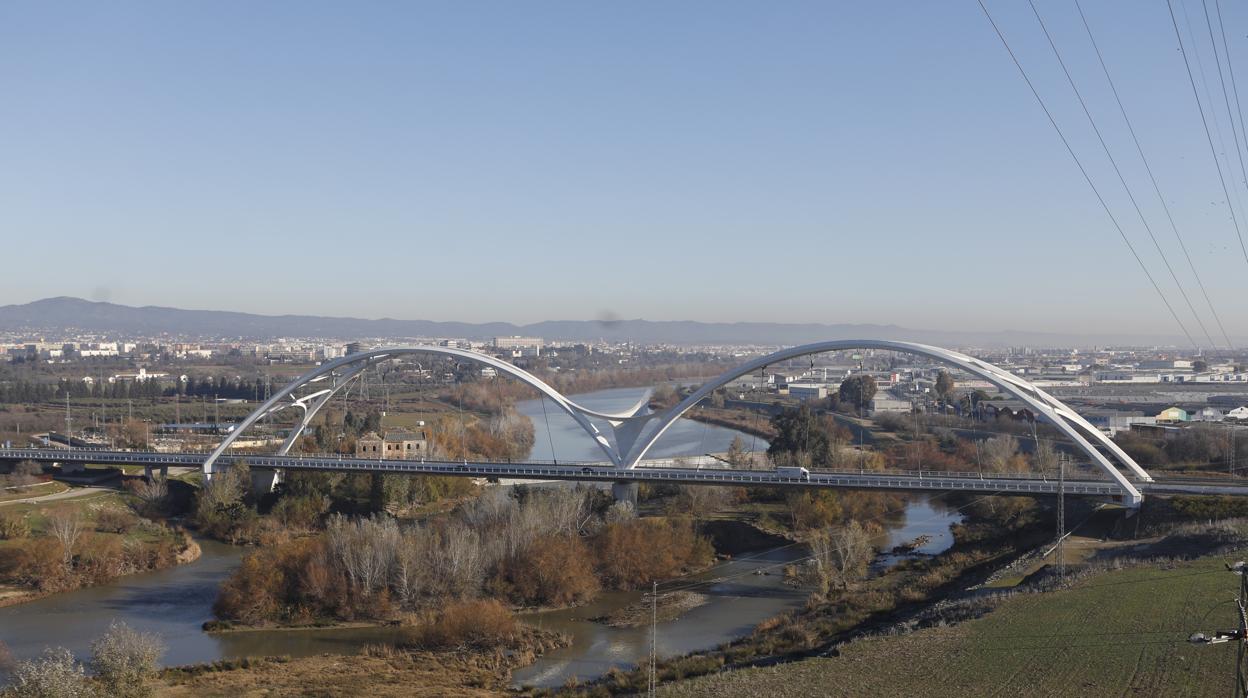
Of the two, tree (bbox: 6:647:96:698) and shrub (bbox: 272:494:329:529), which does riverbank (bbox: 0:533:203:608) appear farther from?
tree (bbox: 6:647:96:698)

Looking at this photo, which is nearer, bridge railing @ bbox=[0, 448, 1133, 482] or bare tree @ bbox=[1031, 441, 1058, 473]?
bridge railing @ bbox=[0, 448, 1133, 482]

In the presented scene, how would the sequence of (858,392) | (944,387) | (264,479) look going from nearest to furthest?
1. (264,479)
2. (858,392)
3. (944,387)

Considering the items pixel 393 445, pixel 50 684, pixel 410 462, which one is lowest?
pixel 50 684

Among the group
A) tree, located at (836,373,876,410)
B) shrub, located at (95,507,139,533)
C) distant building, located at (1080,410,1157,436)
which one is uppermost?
tree, located at (836,373,876,410)

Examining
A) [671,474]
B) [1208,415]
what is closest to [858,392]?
[1208,415]

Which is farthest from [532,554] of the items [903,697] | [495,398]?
[495,398]

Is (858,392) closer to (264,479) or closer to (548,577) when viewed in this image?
(264,479)

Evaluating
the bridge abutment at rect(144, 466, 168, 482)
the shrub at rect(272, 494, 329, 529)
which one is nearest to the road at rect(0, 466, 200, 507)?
the bridge abutment at rect(144, 466, 168, 482)
